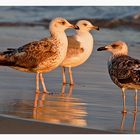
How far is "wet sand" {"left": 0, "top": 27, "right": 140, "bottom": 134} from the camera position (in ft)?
31.7

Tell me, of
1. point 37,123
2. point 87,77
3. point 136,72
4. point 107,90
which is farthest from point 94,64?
point 37,123

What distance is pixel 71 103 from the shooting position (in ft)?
37.7

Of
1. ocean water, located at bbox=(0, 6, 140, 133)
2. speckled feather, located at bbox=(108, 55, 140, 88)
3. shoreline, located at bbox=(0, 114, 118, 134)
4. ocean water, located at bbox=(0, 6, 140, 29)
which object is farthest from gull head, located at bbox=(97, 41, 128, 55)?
ocean water, located at bbox=(0, 6, 140, 29)

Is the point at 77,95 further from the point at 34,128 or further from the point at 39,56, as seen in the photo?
the point at 34,128

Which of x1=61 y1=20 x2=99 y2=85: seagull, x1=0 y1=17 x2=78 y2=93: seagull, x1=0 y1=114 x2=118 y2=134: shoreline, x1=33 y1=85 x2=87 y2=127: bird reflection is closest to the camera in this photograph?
x1=0 y1=114 x2=118 y2=134: shoreline

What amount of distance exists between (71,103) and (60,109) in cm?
61

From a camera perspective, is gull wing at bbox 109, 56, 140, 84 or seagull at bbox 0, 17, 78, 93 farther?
seagull at bbox 0, 17, 78, 93

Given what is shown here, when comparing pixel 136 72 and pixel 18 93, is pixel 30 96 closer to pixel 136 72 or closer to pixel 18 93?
pixel 18 93

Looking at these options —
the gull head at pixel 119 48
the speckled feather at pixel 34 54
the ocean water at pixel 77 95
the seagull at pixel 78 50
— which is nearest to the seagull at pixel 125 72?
the gull head at pixel 119 48

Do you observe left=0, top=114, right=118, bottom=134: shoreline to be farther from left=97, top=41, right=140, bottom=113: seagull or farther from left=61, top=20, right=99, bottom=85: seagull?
left=61, top=20, right=99, bottom=85: seagull

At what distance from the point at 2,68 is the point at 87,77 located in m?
1.95

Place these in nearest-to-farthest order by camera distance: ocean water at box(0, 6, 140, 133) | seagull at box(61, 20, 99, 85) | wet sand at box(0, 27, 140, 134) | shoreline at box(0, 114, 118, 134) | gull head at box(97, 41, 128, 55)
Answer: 1. shoreline at box(0, 114, 118, 134)
2. wet sand at box(0, 27, 140, 134)
3. ocean water at box(0, 6, 140, 133)
4. gull head at box(97, 41, 128, 55)
5. seagull at box(61, 20, 99, 85)

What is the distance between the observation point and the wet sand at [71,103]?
966 centimetres

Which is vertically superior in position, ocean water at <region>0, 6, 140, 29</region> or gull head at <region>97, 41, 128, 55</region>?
ocean water at <region>0, 6, 140, 29</region>
